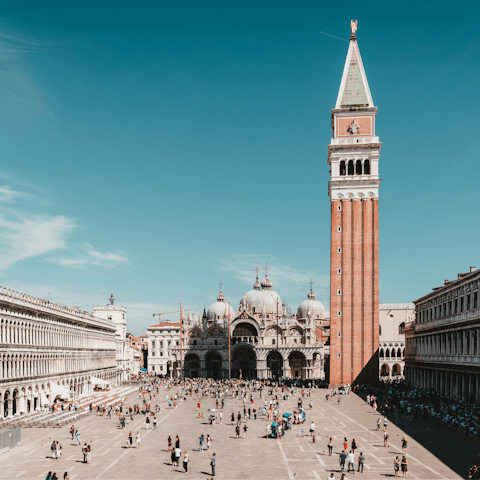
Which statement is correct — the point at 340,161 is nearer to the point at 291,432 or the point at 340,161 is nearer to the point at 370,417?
the point at 370,417

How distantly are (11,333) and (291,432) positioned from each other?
29.3 meters

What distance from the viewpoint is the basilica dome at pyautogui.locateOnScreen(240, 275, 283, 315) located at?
5586 inches

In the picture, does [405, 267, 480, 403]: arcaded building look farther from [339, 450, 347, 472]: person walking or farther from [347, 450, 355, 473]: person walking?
[339, 450, 347, 472]: person walking

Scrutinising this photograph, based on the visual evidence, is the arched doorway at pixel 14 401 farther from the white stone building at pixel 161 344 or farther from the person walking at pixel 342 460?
the white stone building at pixel 161 344

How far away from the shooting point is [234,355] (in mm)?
125750

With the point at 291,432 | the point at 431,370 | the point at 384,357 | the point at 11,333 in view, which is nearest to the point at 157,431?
the point at 291,432

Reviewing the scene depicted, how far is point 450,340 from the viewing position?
212 ft

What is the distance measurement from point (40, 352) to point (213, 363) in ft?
217

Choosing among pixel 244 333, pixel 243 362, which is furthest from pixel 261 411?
pixel 244 333

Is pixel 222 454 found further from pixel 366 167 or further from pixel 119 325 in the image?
pixel 119 325

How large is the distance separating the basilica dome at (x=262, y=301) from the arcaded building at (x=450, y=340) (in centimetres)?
5676

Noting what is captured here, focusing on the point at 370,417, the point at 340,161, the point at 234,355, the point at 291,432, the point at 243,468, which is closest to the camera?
the point at 243,468

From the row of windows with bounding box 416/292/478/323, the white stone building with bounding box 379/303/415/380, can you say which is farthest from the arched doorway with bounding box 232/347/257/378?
the row of windows with bounding box 416/292/478/323

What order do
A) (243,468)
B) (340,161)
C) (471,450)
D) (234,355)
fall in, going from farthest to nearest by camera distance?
(234,355) → (340,161) → (471,450) → (243,468)
